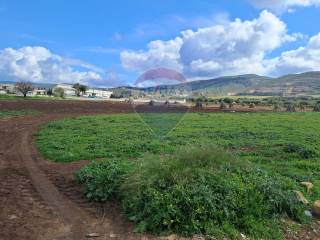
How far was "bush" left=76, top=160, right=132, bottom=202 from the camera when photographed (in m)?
9.11

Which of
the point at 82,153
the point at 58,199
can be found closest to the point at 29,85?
the point at 82,153

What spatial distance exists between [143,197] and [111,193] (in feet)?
4.63

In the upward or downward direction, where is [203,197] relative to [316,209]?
upward

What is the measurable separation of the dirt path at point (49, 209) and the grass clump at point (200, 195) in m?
0.41

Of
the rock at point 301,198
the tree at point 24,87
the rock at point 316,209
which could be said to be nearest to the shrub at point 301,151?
the rock at point 301,198

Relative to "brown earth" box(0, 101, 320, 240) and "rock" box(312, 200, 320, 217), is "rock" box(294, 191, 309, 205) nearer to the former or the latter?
"rock" box(312, 200, 320, 217)

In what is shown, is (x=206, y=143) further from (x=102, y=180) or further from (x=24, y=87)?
(x=24, y=87)

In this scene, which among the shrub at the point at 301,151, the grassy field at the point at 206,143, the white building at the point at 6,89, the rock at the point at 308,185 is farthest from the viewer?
the white building at the point at 6,89

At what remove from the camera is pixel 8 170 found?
11.9 meters

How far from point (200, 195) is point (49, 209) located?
10.3 ft

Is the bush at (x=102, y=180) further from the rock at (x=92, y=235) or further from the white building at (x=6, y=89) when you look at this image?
the white building at (x=6, y=89)

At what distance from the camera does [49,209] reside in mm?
8531

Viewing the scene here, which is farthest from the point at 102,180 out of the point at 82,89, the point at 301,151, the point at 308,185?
the point at 82,89

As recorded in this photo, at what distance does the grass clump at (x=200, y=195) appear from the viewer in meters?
7.40
